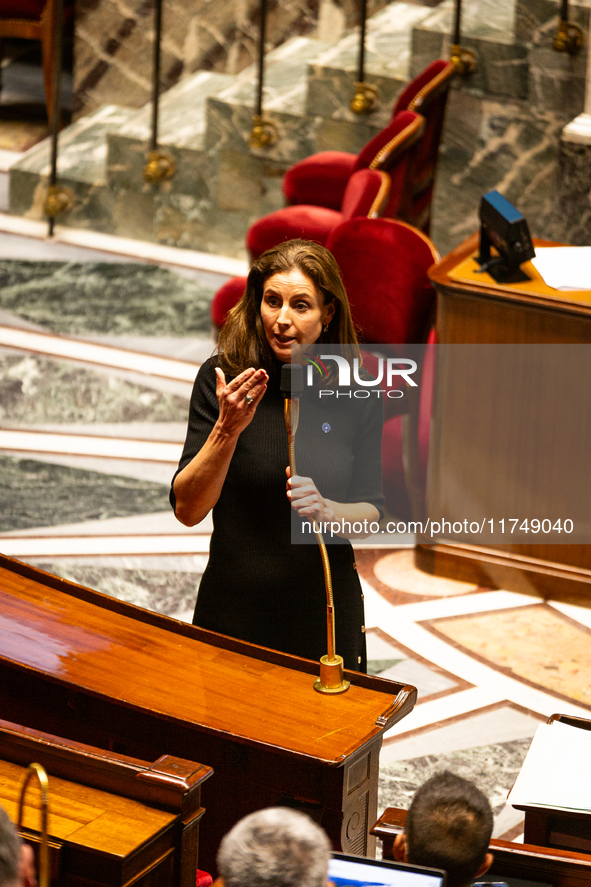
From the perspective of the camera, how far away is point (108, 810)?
175 cm

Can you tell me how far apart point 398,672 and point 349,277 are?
139cm

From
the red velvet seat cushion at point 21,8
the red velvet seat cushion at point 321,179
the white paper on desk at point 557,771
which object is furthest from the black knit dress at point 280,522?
the red velvet seat cushion at point 21,8

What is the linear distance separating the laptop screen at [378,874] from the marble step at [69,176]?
17.3 feet

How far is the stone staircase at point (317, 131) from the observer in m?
5.56

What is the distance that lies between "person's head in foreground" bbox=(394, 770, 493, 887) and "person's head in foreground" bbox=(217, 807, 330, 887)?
0.27 metres

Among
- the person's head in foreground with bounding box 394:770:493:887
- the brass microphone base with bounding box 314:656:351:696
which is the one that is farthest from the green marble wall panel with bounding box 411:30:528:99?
the person's head in foreground with bounding box 394:770:493:887

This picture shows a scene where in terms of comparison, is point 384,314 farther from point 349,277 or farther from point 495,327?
point 495,327

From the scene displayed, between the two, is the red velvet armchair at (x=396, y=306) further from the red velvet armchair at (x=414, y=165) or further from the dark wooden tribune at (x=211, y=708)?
the dark wooden tribune at (x=211, y=708)

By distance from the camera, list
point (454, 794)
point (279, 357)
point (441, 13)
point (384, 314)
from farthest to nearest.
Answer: point (441, 13) → point (384, 314) → point (279, 357) → point (454, 794)

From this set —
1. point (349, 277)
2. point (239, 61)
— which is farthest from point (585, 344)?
point (239, 61)

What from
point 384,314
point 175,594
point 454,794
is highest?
point 454,794

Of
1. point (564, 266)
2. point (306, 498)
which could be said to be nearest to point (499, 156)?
point (564, 266)

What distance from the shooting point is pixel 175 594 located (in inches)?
156

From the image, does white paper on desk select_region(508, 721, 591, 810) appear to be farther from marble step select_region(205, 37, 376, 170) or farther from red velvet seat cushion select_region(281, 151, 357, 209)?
marble step select_region(205, 37, 376, 170)
